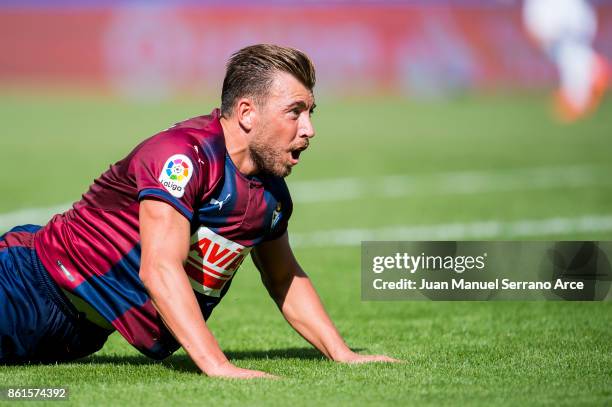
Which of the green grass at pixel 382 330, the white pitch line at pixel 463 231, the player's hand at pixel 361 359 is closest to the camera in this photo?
the green grass at pixel 382 330

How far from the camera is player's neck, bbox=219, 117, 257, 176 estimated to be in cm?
554

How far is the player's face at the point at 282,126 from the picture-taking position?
215 inches

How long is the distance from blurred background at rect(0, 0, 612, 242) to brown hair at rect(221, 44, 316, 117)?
1555 centimetres

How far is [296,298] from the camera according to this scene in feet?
20.0

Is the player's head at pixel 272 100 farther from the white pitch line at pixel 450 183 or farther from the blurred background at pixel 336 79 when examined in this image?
the blurred background at pixel 336 79

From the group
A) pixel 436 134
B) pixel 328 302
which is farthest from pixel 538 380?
pixel 436 134

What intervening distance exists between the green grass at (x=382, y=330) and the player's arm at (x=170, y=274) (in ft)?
0.82

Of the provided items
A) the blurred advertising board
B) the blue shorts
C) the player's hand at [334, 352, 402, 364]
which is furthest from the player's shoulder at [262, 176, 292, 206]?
the blurred advertising board

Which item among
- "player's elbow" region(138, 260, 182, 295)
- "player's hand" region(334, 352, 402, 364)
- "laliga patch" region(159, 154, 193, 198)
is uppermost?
"laliga patch" region(159, 154, 193, 198)

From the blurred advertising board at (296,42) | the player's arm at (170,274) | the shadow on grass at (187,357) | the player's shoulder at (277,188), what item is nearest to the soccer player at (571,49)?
the blurred advertising board at (296,42)

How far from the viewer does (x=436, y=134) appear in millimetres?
27984

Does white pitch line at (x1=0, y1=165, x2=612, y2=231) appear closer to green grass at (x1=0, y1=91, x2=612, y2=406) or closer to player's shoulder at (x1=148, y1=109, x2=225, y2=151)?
green grass at (x1=0, y1=91, x2=612, y2=406)

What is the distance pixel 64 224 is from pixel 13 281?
1.39 ft

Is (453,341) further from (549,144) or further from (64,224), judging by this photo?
(549,144)
